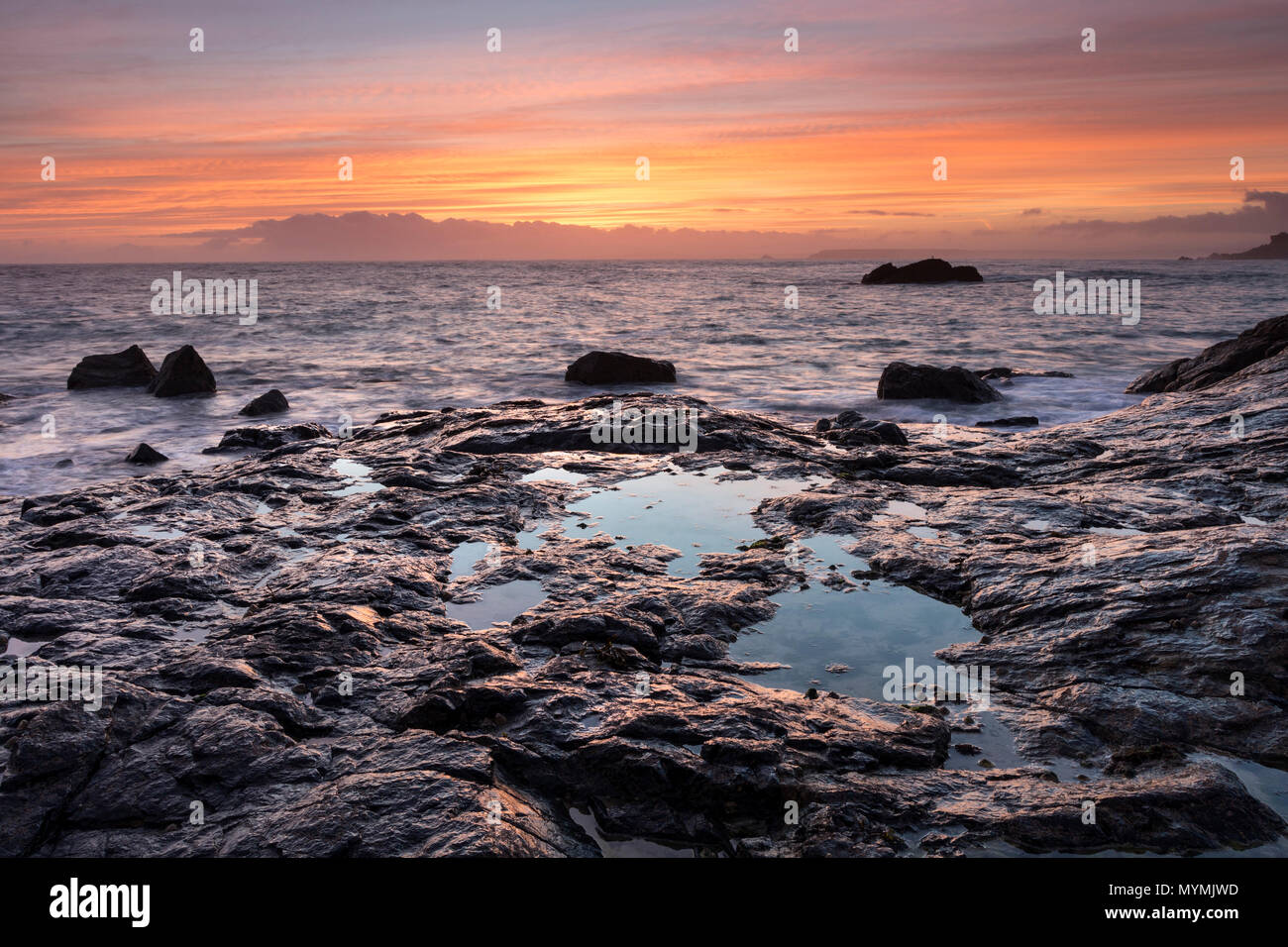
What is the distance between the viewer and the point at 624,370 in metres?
22.3

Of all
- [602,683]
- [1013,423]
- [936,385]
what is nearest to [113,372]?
[936,385]

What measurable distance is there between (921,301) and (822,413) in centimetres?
5050

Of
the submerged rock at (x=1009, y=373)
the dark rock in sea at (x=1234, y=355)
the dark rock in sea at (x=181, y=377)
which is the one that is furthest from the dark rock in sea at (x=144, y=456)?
the submerged rock at (x=1009, y=373)

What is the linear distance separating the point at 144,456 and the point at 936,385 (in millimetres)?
17059

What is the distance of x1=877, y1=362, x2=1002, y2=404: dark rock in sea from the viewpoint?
18656 mm

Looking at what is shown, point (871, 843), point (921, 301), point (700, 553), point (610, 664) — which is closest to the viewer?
point (871, 843)

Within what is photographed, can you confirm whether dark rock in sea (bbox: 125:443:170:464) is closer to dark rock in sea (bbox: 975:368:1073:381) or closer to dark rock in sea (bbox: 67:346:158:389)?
dark rock in sea (bbox: 67:346:158:389)

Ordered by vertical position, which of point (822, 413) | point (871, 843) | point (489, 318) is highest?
point (489, 318)

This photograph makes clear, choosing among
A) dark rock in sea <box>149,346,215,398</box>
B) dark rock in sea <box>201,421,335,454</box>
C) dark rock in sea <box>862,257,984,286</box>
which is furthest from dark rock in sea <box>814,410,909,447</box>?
dark rock in sea <box>862,257,984,286</box>

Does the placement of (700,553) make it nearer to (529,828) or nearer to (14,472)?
(529,828)

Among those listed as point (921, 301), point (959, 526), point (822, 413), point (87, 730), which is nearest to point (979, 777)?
point (959, 526)

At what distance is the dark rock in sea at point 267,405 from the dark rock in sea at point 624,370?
806cm

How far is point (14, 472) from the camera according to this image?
46.5ft

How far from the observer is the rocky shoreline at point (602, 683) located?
163 inches
